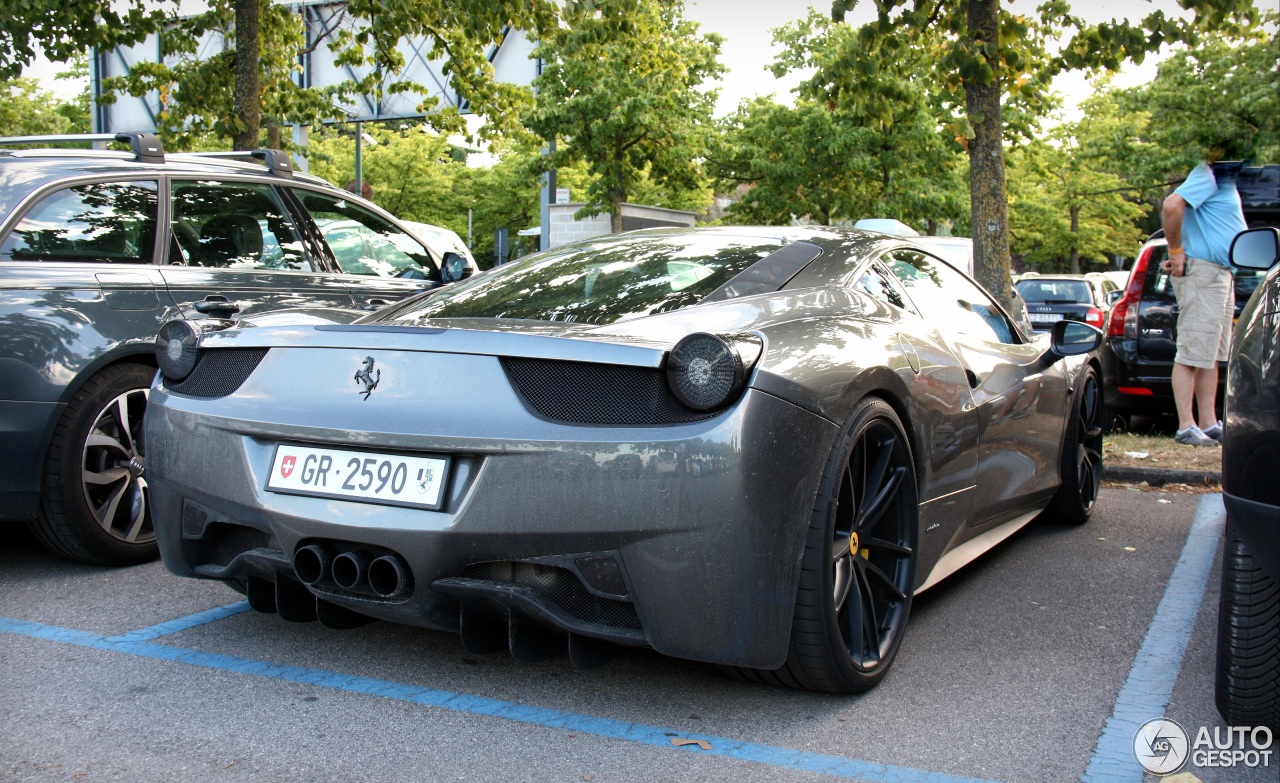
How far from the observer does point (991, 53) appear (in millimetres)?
7852

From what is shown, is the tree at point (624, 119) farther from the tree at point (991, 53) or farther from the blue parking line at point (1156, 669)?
the blue parking line at point (1156, 669)

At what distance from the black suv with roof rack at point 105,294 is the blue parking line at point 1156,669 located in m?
2.46

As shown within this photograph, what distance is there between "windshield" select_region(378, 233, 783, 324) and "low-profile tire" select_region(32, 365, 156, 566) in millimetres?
1522

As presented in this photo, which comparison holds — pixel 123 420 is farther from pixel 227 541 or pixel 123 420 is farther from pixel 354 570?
pixel 354 570

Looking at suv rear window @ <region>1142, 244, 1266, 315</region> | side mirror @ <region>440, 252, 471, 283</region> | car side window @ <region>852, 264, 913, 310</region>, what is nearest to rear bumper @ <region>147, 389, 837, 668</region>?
car side window @ <region>852, 264, 913, 310</region>

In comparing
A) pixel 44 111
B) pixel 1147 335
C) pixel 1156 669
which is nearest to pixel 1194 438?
pixel 1147 335

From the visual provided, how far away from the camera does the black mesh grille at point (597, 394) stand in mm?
2717

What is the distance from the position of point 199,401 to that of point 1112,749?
2.52 m

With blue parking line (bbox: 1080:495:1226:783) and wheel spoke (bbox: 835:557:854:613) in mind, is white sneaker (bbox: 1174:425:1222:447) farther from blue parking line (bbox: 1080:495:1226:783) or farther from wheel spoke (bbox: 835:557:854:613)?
wheel spoke (bbox: 835:557:854:613)

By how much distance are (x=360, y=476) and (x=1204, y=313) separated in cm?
658

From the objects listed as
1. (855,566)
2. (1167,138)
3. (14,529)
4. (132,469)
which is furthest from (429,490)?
(1167,138)

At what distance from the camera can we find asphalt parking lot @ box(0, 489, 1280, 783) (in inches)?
107

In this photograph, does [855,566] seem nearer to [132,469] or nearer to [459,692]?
[459,692]

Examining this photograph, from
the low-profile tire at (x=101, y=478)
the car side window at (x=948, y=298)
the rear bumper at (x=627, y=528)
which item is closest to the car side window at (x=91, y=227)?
the low-profile tire at (x=101, y=478)
